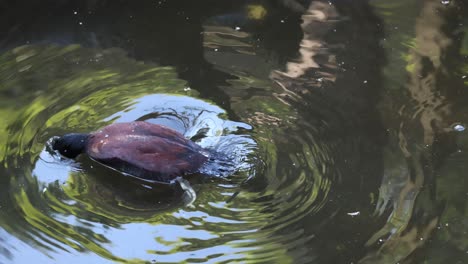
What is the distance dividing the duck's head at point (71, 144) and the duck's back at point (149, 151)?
0.05 m

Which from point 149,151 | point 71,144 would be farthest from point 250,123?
point 71,144

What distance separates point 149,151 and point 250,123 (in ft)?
1.68

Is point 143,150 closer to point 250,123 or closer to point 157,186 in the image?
point 157,186

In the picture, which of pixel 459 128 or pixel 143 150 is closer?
pixel 143 150

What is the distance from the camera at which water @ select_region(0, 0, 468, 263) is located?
2480 mm

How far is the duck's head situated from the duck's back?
0.16 feet

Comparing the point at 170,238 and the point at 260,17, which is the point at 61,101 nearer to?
the point at 170,238

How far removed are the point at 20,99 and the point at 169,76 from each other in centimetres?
69

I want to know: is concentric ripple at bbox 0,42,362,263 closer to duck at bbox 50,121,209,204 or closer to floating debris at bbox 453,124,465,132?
duck at bbox 50,121,209,204

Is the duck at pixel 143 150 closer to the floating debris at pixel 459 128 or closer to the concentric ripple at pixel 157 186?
the concentric ripple at pixel 157 186

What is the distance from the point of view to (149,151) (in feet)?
8.96

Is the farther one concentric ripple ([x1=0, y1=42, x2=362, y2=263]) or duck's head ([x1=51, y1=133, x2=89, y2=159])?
duck's head ([x1=51, y1=133, x2=89, y2=159])

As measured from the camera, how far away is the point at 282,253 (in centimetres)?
241

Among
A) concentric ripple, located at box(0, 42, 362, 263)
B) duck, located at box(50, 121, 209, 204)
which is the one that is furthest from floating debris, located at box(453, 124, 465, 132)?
duck, located at box(50, 121, 209, 204)
